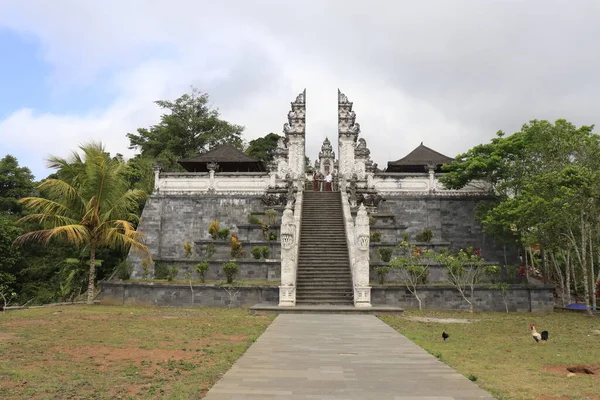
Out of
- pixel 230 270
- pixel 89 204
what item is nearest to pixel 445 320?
pixel 230 270

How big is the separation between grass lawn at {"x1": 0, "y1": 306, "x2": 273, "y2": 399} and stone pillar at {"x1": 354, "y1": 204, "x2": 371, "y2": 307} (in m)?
3.40

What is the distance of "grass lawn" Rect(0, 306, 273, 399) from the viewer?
5.66m

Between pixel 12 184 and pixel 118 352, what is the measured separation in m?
19.1

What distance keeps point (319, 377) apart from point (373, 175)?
1878 centimetres

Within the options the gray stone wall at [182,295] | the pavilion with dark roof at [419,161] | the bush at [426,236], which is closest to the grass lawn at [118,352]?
the gray stone wall at [182,295]

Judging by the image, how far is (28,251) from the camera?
71.5 feet

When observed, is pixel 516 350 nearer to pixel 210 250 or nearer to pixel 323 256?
pixel 323 256

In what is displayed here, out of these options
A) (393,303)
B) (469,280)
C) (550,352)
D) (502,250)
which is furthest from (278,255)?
(550,352)

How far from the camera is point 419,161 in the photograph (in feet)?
88.5

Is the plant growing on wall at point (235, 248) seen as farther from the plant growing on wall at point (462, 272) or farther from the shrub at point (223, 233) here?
the plant growing on wall at point (462, 272)

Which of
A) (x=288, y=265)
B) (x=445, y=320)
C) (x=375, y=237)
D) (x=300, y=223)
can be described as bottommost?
(x=445, y=320)

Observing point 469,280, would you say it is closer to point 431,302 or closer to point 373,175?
point 431,302

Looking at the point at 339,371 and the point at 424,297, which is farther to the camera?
the point at 424,297

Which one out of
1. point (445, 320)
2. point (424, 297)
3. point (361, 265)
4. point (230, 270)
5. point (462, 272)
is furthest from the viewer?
point (230, 270)
